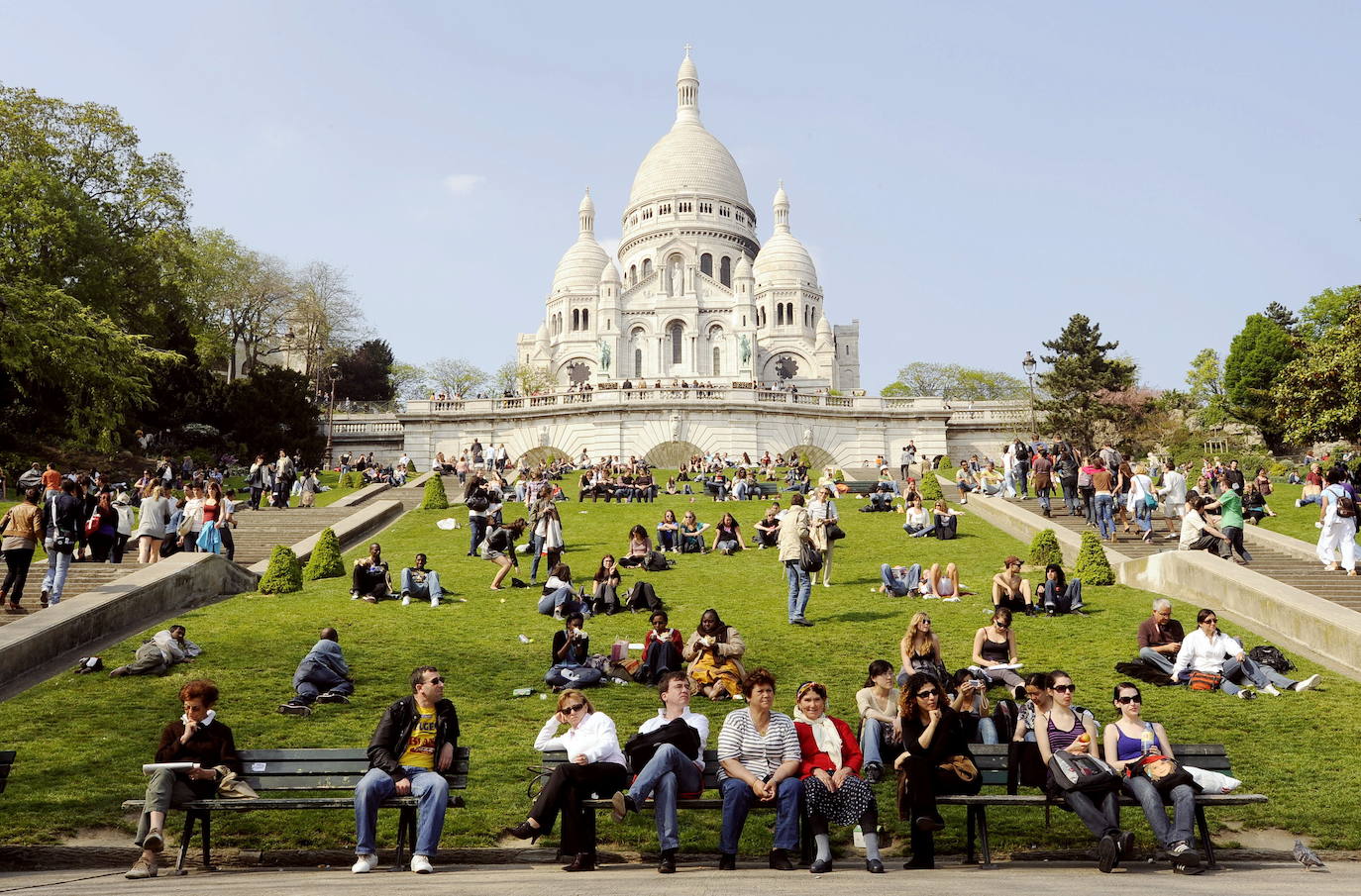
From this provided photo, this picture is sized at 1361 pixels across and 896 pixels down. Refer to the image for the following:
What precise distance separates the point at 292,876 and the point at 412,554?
1460cm

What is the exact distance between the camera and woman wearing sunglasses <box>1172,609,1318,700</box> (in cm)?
1059

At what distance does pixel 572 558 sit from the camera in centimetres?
2023

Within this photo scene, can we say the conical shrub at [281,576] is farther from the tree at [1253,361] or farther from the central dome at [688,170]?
the central dome at [688,170]

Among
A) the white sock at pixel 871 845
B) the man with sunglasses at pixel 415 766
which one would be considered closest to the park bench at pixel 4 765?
the man with sunglasses at pixel 415 766

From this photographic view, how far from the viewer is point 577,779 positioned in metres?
7.13

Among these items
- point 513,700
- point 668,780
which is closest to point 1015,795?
point 668,780

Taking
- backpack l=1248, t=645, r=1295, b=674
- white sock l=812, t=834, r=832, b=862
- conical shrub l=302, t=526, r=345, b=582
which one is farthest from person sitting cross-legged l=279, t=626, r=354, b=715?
backpack l=1248, t=645, r=1295, b=674

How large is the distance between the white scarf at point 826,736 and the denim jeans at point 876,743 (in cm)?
48

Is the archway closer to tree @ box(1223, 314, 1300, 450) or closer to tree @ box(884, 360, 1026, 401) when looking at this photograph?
tree @ box(1223, 314, 1300, 450)

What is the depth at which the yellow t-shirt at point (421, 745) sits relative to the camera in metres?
7.34

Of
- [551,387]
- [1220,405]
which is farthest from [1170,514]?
[551,387]

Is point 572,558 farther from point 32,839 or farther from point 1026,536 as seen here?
point 32,839

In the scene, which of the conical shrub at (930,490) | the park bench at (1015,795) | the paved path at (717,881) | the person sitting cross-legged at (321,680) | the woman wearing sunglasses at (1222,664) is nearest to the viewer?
the paved path at (717,881)

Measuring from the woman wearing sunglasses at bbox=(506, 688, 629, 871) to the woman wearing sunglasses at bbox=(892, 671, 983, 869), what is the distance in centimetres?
183
